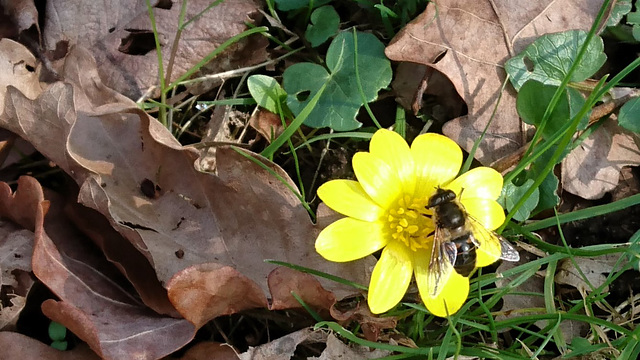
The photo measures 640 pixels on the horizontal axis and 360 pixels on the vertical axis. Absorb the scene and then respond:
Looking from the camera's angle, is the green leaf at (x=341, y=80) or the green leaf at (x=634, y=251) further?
the green leaf at (x=341, y=80)

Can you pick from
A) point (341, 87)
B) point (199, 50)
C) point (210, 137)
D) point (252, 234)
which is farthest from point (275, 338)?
point (199, 50)

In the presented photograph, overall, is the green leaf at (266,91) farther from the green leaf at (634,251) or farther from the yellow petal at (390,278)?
the green leaf at (634,251)

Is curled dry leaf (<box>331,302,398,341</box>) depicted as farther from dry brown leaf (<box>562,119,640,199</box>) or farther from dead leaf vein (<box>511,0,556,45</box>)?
dead leaf vein (<box>511,0,556,45</box>)

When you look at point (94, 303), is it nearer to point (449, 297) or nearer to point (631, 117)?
point (449, 297)

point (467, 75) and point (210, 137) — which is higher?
point (467, 75)

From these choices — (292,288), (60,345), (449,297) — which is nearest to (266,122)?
(292,288)

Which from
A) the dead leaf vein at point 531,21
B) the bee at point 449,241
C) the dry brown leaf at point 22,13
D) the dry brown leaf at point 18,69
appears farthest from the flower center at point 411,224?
the dry brown leaf at point 22,13

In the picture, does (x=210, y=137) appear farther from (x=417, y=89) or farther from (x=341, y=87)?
(x=417, y=89)

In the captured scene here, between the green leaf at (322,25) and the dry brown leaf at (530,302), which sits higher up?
the green leaf at (322,25)
